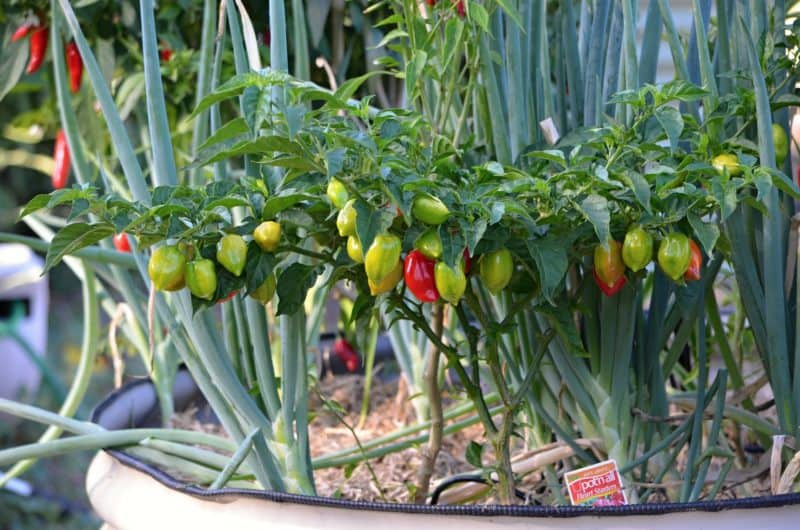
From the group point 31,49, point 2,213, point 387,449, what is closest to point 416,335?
point 387,449

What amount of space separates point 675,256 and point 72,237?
1.16 ft

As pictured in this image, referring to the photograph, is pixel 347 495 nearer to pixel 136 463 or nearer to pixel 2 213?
pixel 136 463

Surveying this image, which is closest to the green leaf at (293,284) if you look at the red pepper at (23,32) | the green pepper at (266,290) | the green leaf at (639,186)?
the green pepper at (266,290)

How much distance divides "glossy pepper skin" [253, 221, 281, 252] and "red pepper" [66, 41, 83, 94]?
2.55ft

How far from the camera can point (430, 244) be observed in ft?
1.70

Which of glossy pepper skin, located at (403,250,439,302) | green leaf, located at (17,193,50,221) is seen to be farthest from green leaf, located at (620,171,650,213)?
green leaf, located at (17,193,50,221)

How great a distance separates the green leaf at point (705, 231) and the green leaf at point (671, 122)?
0.04m

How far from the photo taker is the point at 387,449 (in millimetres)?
853

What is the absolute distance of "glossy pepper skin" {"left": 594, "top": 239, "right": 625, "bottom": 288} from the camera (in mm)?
577

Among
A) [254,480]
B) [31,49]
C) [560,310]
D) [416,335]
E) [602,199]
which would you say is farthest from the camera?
[31,49]

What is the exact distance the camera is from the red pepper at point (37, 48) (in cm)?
125

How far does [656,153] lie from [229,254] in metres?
0.27

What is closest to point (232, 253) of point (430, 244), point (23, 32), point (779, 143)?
point (430, 244)

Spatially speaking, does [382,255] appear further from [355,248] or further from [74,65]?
[74,65]
